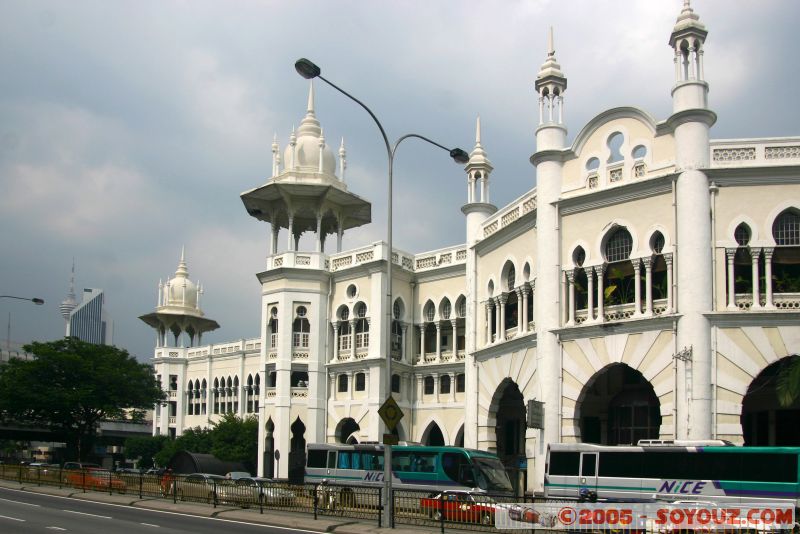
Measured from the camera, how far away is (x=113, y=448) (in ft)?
379

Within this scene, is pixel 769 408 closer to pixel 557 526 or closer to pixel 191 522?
pixel 557 526

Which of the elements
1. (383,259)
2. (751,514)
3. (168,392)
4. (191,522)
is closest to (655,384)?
(751,514)

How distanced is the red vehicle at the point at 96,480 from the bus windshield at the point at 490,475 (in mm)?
13931

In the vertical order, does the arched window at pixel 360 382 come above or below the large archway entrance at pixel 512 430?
above

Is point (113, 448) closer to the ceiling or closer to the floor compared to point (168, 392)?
closer to the floor

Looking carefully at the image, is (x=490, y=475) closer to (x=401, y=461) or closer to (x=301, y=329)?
(x=401, y=461)

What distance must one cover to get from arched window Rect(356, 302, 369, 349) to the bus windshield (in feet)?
54.8

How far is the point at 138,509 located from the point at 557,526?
1544 centimetres

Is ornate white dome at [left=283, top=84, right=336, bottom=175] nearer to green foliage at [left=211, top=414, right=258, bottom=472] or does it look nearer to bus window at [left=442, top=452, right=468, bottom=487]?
green foliage at [left=211, top=414, right=258, bottom=472]

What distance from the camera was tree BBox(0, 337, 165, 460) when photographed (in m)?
60.2

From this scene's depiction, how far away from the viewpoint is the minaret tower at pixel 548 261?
3234cm

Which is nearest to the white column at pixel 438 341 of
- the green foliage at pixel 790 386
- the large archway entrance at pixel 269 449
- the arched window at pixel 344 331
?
the arched window at pixel 344 331

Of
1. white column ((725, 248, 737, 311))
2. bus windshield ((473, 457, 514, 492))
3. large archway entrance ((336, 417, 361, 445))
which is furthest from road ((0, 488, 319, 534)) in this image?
large archway entrance ((336, 417, 361, 445))

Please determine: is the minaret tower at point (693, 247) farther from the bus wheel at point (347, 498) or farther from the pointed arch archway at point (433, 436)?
the pointed arch archway at point (433, 436)
